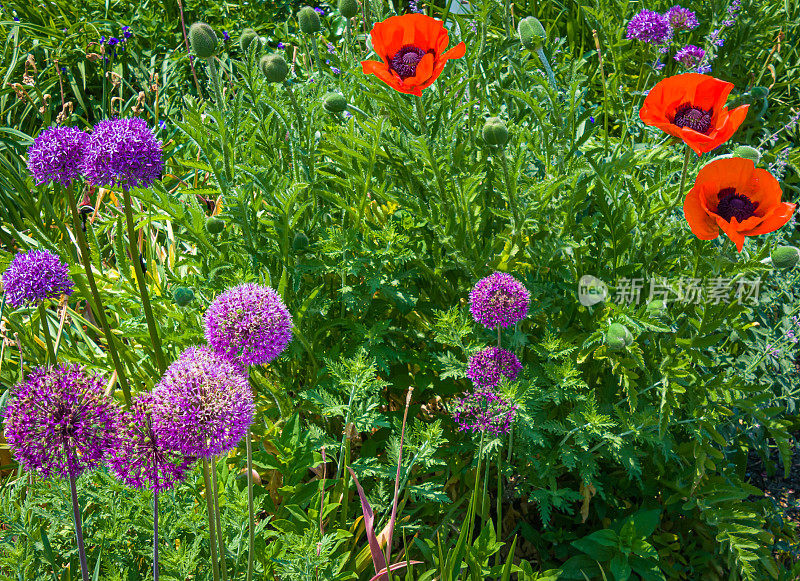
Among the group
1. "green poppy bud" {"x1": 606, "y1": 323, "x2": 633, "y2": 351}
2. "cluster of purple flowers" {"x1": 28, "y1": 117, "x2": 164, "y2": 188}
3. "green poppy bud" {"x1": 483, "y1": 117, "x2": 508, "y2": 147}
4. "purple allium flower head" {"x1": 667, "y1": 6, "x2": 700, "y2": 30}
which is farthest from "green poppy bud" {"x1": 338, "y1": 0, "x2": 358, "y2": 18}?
"purple allium flower head" {"x1": 667, "y1": 6, "x2": 700, "y2": 30}

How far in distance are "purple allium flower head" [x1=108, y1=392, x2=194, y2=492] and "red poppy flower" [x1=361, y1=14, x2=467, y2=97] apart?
1144 mm

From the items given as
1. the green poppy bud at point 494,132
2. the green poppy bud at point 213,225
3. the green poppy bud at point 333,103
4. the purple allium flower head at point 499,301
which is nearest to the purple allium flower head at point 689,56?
the green poppy bud at point 494,132

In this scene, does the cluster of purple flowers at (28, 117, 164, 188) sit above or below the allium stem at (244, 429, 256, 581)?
above

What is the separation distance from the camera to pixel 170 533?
1672 millimetres

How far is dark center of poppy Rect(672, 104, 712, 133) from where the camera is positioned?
189cm

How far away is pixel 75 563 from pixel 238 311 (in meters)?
0.93

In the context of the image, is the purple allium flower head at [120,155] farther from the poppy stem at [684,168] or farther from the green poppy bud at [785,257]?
the green poppy bud at [785,257]

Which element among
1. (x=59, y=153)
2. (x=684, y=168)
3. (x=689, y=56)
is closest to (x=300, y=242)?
(x=59, y=153)

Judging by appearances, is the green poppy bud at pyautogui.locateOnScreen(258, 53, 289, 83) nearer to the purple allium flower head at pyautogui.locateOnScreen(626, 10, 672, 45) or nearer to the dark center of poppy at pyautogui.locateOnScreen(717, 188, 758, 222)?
the dark center of poppy at pyautogui.locateOnScreen(717, 188, 758, 222)

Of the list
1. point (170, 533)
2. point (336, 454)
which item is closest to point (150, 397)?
point (170, 533)

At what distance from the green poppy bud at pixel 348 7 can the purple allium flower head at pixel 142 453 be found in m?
1.57

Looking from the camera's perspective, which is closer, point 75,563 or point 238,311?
point 238,311

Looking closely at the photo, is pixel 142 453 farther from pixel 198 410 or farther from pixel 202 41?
pixel 202 41

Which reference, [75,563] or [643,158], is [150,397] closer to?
[75,563]
